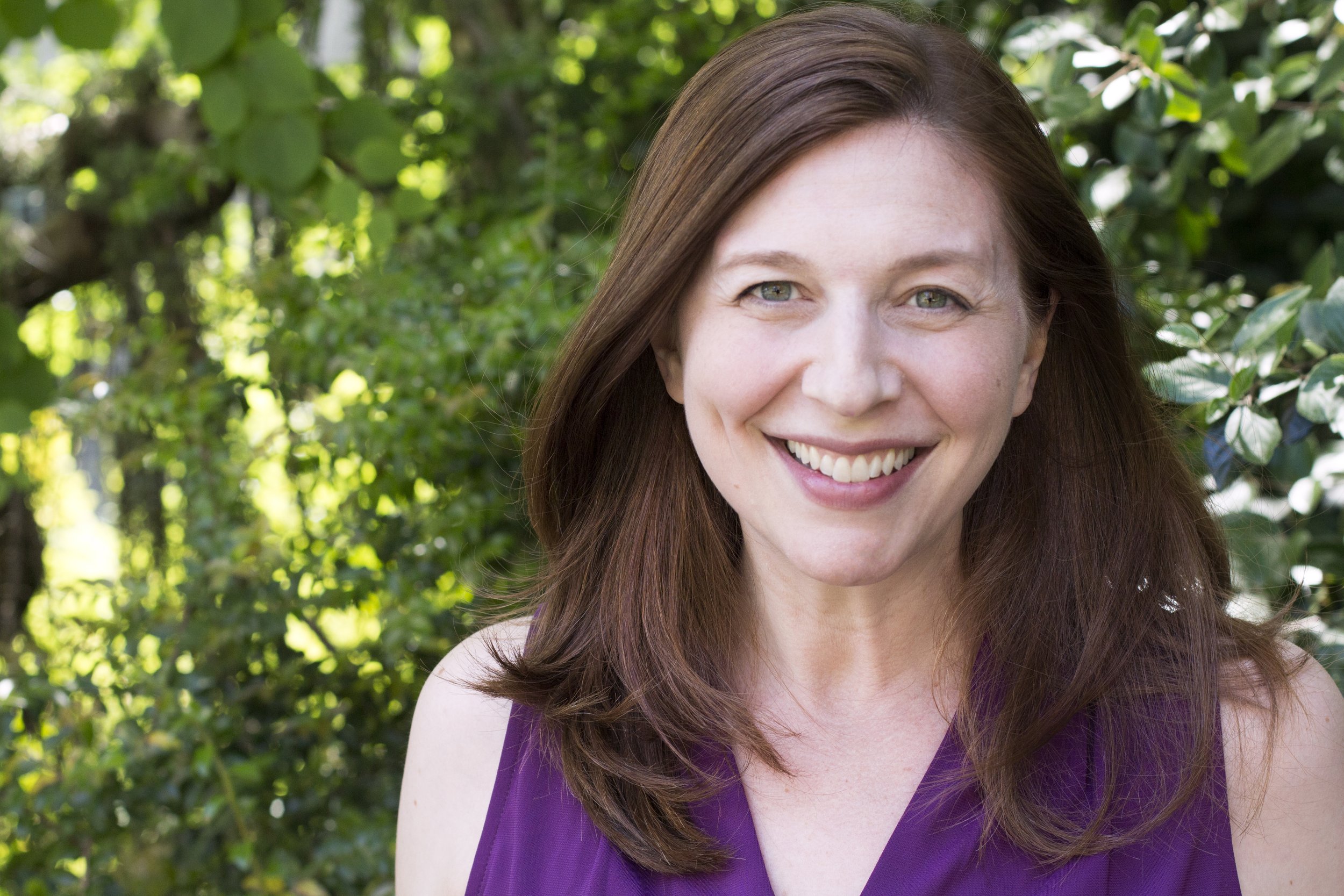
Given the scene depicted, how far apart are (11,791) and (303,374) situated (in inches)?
31.7

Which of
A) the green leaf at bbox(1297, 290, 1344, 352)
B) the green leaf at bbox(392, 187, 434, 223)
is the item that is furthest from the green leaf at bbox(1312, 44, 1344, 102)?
the green leaf at bbox(392, 187, 434, 223)

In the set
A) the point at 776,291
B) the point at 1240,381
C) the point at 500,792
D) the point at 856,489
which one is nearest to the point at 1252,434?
the point at 1240,381

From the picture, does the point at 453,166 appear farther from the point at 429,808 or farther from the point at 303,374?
the point at 429,808

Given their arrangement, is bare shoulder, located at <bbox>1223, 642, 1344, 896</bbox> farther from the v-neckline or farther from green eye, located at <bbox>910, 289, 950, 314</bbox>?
green eye, located at <bbox>910, 289, 950, 314</bbox>

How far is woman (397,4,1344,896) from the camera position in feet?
4.26

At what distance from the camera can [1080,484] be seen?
5.15 ft

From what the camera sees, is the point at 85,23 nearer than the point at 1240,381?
No

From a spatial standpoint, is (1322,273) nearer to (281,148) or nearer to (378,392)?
(378,392)

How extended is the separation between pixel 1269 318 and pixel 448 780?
1.14 meters

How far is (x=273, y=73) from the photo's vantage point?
2.23 m

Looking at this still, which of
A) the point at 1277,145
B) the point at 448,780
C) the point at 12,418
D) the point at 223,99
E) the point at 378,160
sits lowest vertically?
the point at 12,418

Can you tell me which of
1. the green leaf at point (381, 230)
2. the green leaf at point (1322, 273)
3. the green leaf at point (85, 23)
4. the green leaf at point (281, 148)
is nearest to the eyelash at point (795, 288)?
the green leaf at point (1322, 273)

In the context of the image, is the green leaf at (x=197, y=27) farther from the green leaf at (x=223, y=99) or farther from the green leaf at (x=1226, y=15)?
the green leaf at (x=1226, y=15)

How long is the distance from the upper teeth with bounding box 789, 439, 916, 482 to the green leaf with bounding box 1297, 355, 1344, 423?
521 mm
